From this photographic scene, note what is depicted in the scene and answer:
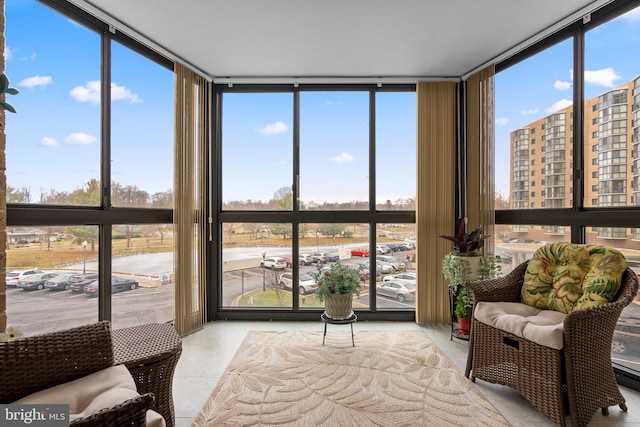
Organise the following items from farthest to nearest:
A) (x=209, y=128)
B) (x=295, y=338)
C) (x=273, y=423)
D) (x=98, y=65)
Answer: (x=209, y=128), (x=295, y=338), (x=98, y=65), (x=273, y=423)

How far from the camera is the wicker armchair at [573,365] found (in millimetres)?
1831

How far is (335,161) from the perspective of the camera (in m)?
3.81

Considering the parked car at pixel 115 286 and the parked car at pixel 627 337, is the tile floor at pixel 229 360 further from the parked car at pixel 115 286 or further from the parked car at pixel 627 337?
the parked car at pixel 115 286

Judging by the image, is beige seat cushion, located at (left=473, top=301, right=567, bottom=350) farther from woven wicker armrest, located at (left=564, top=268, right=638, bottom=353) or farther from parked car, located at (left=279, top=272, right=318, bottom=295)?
parked car, located at (left=279, top=272, right=318, bottom=295)

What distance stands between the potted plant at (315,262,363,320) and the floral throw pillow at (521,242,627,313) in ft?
4.47

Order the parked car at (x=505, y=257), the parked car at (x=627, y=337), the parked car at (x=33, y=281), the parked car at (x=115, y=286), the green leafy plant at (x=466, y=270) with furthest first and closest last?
the parked car at (x=505, y=257), the green leafy plant at (x=466, y=270), the parked car at (x=115, y=286), the parked car at (x=627, y=337), the parked car at (x=33, y=281)

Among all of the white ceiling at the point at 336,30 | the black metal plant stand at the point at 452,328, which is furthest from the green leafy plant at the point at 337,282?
the white ceiling at the point at 336,30

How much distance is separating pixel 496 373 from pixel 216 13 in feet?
11.2

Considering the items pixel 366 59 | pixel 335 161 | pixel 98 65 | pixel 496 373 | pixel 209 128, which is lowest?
pixel 496 373

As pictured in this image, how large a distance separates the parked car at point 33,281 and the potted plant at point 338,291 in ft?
6.88

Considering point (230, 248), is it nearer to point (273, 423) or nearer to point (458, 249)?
point (273, 423)

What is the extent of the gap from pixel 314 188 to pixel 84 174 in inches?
87.6

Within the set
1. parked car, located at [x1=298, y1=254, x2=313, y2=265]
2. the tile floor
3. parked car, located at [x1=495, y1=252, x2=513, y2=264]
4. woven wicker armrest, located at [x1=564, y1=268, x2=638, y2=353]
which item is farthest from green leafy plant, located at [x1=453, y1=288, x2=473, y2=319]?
parked car, located at [x1=298, y1=254, x2=313, y2=265]

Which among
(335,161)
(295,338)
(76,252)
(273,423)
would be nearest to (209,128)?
(335,161)
